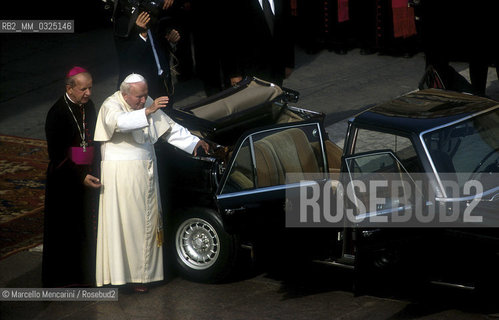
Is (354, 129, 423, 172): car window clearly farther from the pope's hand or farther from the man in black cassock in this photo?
the man in black cassock

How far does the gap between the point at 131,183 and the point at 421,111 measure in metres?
2.61


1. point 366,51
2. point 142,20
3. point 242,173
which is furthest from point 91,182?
point 366,51

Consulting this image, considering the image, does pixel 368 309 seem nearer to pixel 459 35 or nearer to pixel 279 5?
pixel 279 5

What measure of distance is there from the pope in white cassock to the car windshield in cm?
217

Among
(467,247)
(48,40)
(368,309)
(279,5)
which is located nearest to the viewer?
(467,247)

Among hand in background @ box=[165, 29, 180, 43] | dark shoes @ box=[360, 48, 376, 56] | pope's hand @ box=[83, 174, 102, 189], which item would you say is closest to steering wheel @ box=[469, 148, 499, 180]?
pope's hand @ box=[83, 174, 102, 189]

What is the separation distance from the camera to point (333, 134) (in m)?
12.3

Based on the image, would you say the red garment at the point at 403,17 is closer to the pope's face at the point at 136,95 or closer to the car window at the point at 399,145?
the car window at the point at 399,145

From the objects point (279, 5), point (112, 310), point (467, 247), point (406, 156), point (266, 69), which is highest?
point (279, 5)

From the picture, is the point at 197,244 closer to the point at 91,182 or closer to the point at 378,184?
the point at 91,182

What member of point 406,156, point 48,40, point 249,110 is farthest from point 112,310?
point 48,40

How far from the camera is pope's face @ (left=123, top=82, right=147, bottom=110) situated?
8.30 m

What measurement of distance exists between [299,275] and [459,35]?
23.2 ft

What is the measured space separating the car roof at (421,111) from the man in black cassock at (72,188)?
2391 millimetres
